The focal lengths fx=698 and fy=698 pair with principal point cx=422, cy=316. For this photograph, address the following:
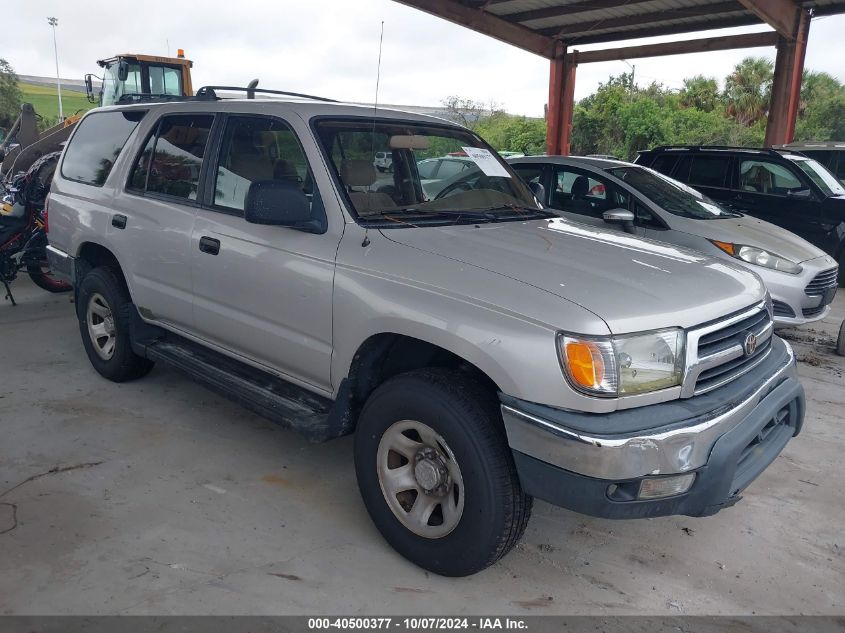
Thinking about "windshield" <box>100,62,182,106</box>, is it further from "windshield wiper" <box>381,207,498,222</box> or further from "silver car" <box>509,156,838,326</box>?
"windshield wiper" <box>381,207,498,222</box>

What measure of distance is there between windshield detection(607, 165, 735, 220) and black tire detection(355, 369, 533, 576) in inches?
185

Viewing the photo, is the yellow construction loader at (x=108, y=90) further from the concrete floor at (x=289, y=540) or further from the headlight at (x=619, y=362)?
the headlight at (x=619, y=362)

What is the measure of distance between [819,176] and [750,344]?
7028 millimetres

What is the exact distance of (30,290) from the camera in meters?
7.94

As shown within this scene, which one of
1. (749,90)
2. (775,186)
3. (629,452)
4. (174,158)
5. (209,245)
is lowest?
(629,452)

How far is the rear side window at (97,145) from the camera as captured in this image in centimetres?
463

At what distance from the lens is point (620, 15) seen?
12289mm

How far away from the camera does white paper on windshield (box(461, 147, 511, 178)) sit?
4.04 meters

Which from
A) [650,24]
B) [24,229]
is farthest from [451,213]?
[650,24]

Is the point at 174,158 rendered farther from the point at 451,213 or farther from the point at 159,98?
the point at 451,213

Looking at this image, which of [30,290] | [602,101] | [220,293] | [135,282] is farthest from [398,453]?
[602,101]

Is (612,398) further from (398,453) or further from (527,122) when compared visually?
(527,122)

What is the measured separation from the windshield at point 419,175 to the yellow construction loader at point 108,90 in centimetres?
788

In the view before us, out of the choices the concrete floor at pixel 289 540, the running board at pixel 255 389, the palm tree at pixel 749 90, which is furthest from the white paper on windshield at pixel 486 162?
the palm tree at pixel 749 90
